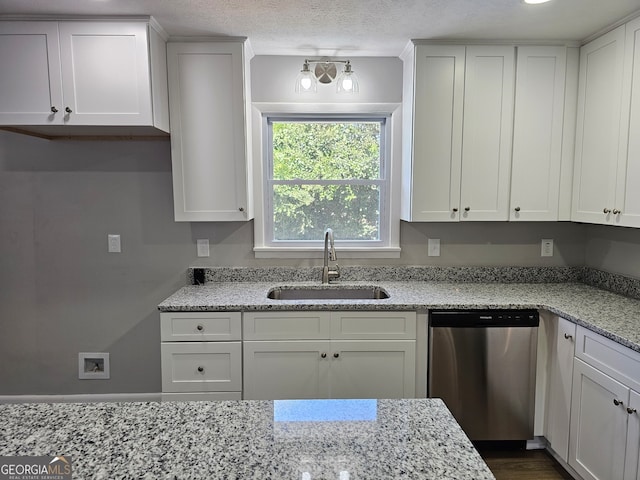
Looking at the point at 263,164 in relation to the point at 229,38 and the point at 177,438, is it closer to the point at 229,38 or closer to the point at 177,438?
the point at 229,38

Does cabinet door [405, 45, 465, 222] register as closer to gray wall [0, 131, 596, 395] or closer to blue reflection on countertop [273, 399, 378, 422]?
gray wall [0, 131, 596, 395]

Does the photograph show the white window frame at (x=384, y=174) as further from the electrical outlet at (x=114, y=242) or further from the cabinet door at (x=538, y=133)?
the electrical outlet at (x=114, y=242)

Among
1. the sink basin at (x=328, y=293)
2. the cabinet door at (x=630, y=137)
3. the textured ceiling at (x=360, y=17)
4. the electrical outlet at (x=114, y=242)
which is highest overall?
the textured ceiling at (x=360, y=17)

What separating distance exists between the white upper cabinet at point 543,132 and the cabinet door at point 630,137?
0.35 meters

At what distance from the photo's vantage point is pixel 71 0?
1.86 m

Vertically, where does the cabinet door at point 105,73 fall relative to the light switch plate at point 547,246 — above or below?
above

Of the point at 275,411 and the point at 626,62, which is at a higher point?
the point at 626,62

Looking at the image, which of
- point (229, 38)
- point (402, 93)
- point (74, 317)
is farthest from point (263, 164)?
point (74, 317)

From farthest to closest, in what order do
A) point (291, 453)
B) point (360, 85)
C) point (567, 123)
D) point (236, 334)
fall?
point (360, 85) → point (567, 123) → point (236, 334) → point (291, 453)

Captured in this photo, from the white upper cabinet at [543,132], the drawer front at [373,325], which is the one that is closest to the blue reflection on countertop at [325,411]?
the drawer front at [373,325]

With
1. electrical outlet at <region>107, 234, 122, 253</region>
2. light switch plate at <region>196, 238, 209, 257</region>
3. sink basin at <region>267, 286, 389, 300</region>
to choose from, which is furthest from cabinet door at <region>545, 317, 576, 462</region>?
electrical outlet at <region>107, 234, 122, 253</region>

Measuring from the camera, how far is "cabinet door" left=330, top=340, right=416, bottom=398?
2162mm

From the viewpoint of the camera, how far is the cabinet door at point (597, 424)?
163 cm

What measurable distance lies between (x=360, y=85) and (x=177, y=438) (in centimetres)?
234
